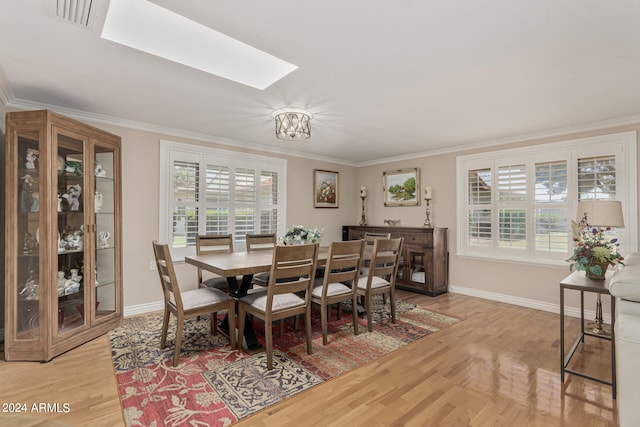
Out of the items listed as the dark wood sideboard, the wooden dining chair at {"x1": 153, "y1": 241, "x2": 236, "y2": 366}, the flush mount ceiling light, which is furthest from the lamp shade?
the wooden dining chair at {"x1": 153, "y1": 241, "x2": 236, "y2": 366}

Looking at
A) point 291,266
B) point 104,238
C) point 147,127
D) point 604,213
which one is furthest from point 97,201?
point 604,213

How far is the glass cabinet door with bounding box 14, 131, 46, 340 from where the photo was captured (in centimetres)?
260

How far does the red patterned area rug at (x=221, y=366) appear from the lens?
1950mm

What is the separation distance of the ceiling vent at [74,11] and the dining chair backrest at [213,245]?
241 centimetres

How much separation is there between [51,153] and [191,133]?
1706mm

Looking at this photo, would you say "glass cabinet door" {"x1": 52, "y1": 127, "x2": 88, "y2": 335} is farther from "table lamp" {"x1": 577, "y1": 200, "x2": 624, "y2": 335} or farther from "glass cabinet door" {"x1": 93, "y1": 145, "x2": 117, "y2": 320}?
"table lamp" {"x1": 577, "y1": 200, "x2": 624, "y2": 335}

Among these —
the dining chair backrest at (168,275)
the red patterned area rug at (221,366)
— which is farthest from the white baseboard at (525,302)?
the dining chair backrest at (168,275)

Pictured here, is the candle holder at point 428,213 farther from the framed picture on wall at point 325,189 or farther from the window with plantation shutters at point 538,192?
the framed picture on wall at point 325,189

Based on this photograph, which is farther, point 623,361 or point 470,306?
point 470,306

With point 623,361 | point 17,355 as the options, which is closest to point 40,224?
point 17,355

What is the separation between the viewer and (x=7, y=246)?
254cm

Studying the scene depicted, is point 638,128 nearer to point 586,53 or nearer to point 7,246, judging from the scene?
point 586,53

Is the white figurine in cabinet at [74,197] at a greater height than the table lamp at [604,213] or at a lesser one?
greater

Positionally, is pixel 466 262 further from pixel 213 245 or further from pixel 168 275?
pixel 168 275
